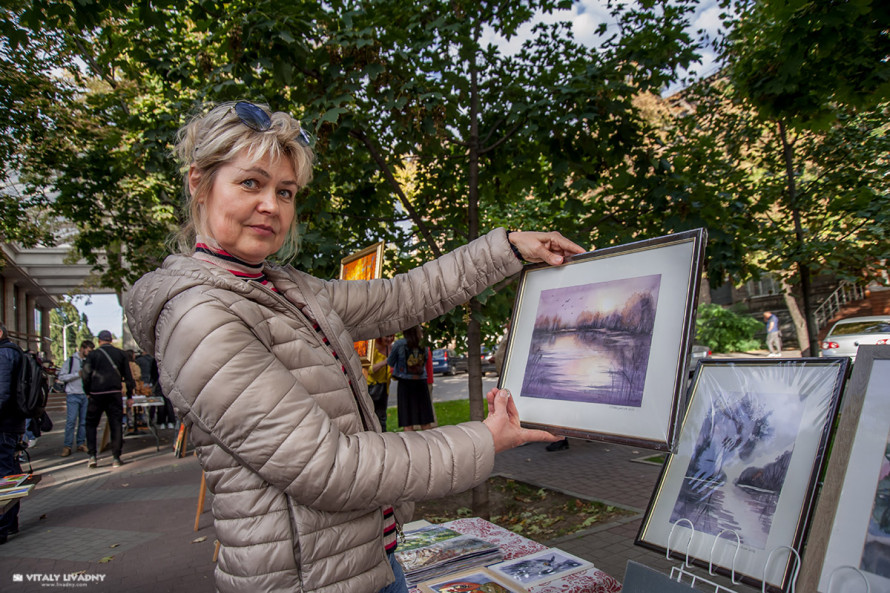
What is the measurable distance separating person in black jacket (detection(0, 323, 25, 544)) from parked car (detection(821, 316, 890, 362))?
53.9 feet

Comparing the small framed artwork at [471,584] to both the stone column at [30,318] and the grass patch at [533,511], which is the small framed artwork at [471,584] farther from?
the stone column at [30,318]

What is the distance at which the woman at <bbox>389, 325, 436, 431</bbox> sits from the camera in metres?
8.43

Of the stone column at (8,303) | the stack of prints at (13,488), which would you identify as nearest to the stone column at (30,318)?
the stone column at (8,303)

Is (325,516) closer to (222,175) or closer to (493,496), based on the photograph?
(222,175)

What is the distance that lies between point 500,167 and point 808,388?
4133 millimetres

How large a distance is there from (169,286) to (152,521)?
6121 millimetres

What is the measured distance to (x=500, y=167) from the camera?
555 cm

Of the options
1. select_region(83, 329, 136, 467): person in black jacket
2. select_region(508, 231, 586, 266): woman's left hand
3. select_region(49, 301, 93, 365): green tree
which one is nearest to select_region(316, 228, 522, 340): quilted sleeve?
select_region(508, 231, 586, 266): woman's left hand

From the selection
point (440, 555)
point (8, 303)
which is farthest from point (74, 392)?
point (8, 303)

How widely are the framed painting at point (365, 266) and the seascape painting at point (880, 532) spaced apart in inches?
122

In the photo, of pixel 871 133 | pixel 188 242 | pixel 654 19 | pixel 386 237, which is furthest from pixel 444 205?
pixel 871 133

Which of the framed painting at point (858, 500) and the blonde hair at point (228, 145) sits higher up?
the blonde hair at point (228, 145)

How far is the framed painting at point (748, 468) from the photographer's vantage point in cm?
168

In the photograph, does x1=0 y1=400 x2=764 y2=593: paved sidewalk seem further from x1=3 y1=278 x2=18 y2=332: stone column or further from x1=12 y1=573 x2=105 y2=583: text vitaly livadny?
x1=3 y1=278 x2=18 y2=332: stone column
